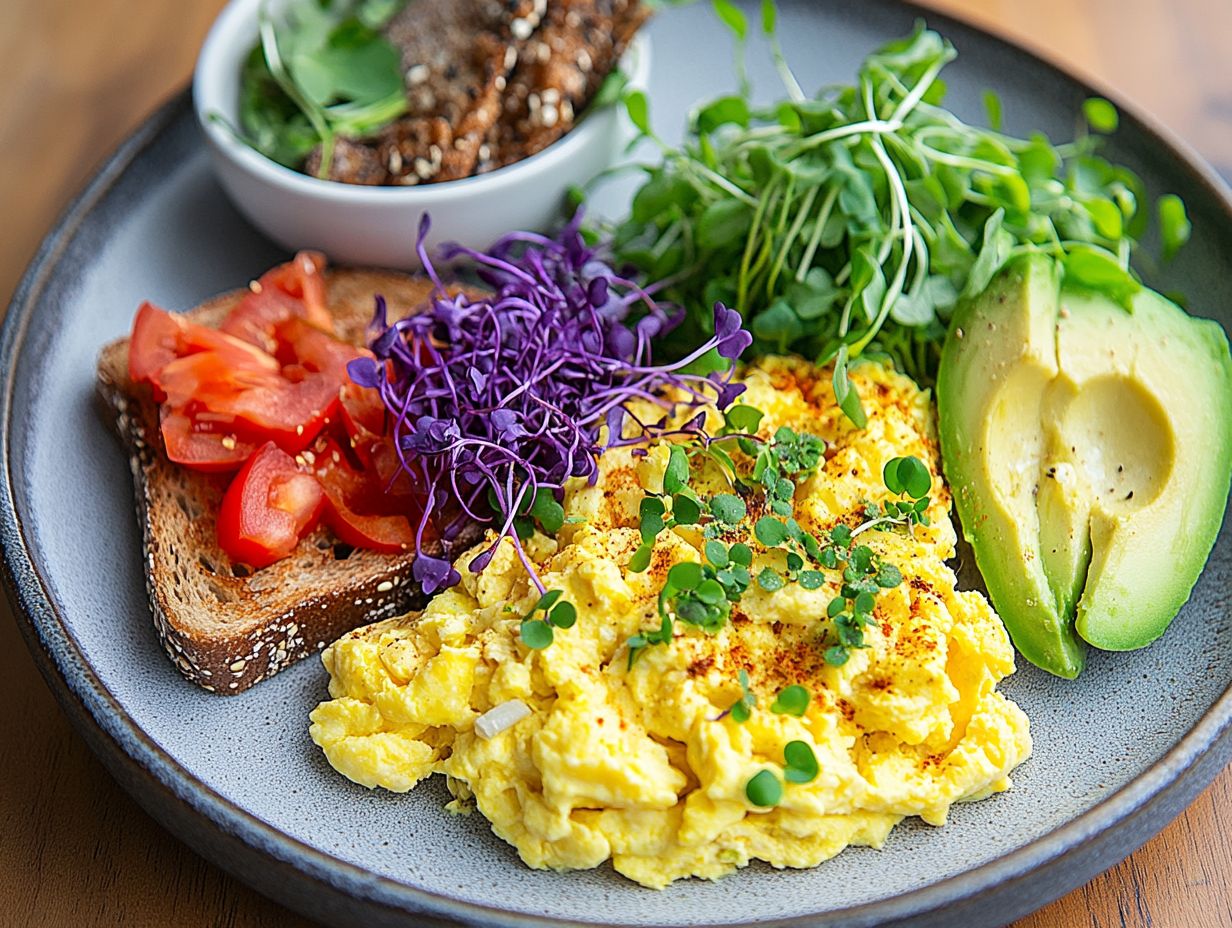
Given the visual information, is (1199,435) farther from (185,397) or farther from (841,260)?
(185,397)

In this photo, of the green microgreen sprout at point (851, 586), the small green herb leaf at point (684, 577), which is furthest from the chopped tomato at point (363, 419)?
the green microgreen sprout at point (851, 586)

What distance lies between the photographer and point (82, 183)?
320 cm

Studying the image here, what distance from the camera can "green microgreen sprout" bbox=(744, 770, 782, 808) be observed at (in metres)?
1.70

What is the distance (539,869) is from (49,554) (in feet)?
3.58

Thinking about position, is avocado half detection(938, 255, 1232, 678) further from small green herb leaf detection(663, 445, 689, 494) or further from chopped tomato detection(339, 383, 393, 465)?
chopped tomato detection(339, 383, 393, 465)

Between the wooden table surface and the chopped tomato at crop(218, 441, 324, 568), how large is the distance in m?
0.45

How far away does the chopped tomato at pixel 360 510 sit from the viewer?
7.54 feet

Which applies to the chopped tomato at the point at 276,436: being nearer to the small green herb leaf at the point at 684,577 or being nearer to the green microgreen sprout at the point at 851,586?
the small green herb leaf at the point at 684,577

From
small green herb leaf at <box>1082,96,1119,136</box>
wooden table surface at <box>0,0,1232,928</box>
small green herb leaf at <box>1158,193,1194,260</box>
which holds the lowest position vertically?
wooden table surface at <box>0,0,1232,928</box>

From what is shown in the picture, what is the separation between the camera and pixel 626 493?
216cm

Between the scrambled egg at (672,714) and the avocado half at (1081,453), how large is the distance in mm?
168

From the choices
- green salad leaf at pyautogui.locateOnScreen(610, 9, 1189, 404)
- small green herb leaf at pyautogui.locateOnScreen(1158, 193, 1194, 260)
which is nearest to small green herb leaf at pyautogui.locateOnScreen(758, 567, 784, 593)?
green salad leaf at pyautogui.locateOnScreen(610, 9, 1189, 404)

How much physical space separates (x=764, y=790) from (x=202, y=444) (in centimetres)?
124

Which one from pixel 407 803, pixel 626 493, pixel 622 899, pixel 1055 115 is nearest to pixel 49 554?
pixel 407 803
